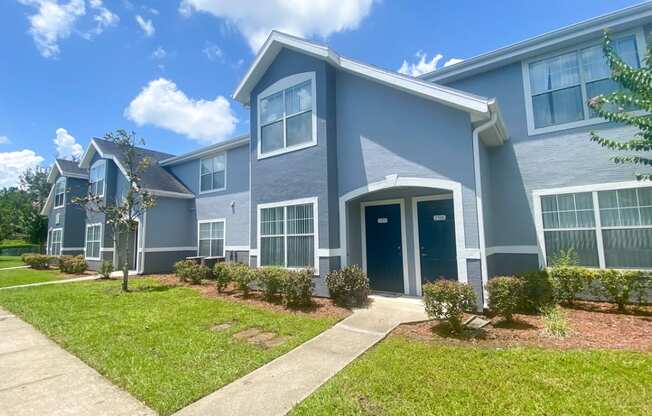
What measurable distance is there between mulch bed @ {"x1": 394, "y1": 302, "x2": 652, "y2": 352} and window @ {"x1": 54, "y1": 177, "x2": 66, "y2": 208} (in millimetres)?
27161

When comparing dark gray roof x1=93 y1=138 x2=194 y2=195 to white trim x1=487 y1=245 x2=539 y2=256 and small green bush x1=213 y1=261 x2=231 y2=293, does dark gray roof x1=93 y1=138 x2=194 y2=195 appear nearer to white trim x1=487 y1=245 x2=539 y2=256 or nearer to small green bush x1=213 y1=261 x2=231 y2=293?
small green bush x1=213 y1=261 x2=231 y2=293

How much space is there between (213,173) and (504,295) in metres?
14.8

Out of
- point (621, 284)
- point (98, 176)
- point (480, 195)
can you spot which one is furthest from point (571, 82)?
point (98, 176)

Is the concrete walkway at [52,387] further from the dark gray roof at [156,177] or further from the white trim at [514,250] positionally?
the dark gray roof at [156,177]

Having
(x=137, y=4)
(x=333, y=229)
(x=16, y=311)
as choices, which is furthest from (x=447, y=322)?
(x=137, y=4)

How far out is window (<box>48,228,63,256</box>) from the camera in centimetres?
2270

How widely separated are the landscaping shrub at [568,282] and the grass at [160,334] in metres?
5.47

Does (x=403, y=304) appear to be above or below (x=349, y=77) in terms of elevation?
below

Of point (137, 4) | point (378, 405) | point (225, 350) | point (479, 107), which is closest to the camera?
point (378, 405)

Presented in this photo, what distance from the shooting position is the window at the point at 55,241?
22.7 metres

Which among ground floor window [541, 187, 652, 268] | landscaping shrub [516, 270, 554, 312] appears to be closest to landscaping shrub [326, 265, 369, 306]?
landscaping shrub [516, 270, 554, 312]

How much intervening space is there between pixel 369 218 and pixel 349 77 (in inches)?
180

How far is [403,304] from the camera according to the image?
26.3ft

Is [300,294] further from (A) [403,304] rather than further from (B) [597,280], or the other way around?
(B) [597,280]
